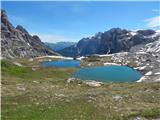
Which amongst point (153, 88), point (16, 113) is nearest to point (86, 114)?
point (16, 113)

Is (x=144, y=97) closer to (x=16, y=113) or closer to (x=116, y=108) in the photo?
(x=116, y=108)

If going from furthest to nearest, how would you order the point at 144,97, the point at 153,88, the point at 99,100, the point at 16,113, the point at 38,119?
the point at 153,88, the point at 144,97, the point at 99,100, the point at 16,113, the point at 38,119

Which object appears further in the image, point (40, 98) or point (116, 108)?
point (40, 98)

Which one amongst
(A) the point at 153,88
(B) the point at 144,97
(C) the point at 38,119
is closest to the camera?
(C) the point at 38,119

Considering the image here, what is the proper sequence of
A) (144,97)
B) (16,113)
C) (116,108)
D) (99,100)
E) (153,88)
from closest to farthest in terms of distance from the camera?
(16,113), (116,108), (99,100), (144,97), (153,88)

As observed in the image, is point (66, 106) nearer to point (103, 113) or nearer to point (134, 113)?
point (103, 113)

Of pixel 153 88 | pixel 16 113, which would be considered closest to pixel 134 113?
pixel 16 113

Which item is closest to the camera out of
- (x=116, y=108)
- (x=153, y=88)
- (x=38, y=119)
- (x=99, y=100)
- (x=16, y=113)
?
(x=38, y=119)

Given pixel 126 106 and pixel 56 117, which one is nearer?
pixel 56 117
